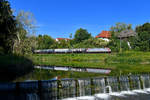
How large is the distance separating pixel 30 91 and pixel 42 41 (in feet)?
272

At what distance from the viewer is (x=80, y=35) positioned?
3656 inches

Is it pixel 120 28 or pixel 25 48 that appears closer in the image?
pixel 25 48

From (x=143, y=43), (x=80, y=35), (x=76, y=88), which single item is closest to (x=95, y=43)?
(x=143, y=43)

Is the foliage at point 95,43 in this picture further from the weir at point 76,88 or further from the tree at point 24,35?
the weir at point 76,88

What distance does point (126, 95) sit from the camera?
40.9ft

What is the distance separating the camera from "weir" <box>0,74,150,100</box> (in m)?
11.0

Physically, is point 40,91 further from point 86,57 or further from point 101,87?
point 86,57

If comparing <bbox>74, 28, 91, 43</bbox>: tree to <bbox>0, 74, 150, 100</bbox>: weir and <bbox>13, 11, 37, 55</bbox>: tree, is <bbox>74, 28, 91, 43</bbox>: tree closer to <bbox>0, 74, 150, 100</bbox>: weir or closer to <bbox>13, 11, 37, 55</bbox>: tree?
<bbox>13, 11, 37, 55</bbox>: tree

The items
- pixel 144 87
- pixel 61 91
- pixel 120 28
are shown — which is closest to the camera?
pixel 61 91

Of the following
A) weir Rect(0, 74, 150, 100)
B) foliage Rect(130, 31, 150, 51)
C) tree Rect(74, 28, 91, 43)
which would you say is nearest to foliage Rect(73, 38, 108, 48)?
foliage Rect(130, 31, 150, 51)

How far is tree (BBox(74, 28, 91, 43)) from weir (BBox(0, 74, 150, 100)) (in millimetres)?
77479

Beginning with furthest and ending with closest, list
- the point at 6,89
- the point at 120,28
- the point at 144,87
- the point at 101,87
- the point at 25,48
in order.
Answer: the point at 120,28
the point at 25,48
the point at 144,87
the point at 101,87
the point at 6,89

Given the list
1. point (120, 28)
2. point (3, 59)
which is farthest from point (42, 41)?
point (3, 59)

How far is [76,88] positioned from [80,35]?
8131 centimetres
